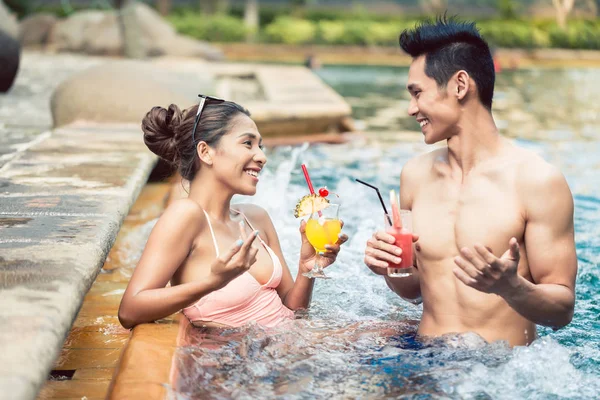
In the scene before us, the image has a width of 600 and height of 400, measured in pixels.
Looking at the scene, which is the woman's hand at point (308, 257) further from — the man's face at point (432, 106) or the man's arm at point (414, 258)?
the man's face at point (432, 106)

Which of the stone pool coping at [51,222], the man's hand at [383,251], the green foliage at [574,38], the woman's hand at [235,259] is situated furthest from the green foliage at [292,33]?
the woman's hand at [235,259]

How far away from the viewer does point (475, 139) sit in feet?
12.0

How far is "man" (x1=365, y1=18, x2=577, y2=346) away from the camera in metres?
3.33

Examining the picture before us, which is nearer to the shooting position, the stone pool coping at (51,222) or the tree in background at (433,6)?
the stone pool coping at (51,222)

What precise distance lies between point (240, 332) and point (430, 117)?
1296 mm

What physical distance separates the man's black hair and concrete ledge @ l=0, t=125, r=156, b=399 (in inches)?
69.7

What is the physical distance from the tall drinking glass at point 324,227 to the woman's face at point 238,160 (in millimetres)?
334

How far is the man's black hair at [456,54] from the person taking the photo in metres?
3.57

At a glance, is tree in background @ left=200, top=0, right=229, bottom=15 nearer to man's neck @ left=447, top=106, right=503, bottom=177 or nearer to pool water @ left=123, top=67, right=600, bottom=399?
pool water @ left=123, top=67, right=600, bottom=399

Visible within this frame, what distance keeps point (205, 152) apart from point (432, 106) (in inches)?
42.5

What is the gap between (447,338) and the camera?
3.62 m

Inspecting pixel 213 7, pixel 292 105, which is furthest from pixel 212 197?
pixel 213 7

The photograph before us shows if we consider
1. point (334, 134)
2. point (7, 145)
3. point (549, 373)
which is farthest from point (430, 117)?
point (334, 134)

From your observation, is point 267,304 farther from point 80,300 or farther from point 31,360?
point 31,360
